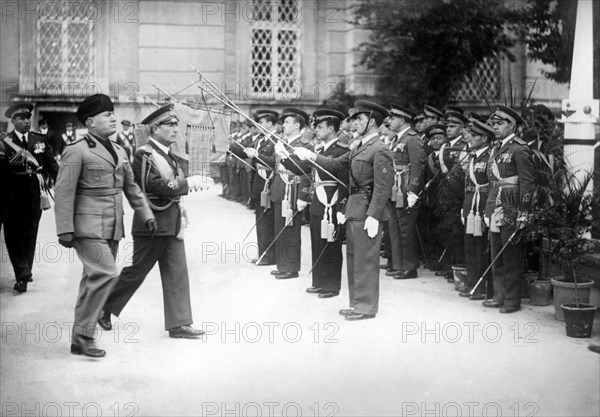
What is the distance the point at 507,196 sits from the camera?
7121mm

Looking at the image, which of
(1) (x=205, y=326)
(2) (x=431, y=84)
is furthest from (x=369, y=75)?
(1) (x=205, y=326)

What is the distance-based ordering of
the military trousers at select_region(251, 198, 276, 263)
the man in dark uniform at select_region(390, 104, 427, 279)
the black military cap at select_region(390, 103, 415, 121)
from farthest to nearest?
the black military cap at select_region(390, 103, 415, 121) → the man in dark uniform at select_region(390, 104, 427, 279) → the military trousers at select_region(251, 198, 276, 263)

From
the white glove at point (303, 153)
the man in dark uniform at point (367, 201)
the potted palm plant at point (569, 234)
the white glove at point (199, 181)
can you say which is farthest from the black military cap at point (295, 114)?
the white glove at point (199, 181)

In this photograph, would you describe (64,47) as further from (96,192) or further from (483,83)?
(483,83)

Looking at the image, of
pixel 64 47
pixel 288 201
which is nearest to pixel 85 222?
pixel 64 47

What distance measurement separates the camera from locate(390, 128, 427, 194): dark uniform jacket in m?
8.60

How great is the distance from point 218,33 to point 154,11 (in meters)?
0.48

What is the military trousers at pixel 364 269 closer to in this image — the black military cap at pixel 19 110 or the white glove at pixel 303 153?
the white glove at pixel 303 153

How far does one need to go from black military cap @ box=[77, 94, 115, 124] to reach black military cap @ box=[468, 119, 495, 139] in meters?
3.44

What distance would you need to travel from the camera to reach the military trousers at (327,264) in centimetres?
753

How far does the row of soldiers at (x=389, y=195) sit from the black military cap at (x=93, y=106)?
1046 millimetres

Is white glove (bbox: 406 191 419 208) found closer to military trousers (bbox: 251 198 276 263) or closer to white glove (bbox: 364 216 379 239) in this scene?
military trousers (bbox: 251 198 276 263)

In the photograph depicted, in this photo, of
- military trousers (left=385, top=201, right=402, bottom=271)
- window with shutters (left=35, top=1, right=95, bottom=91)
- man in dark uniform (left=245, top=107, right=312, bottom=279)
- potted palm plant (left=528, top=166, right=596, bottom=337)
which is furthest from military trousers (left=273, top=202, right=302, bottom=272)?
window with shutters (left=35, top=1, right=95, bottom=91)

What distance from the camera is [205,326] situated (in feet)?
19.5
